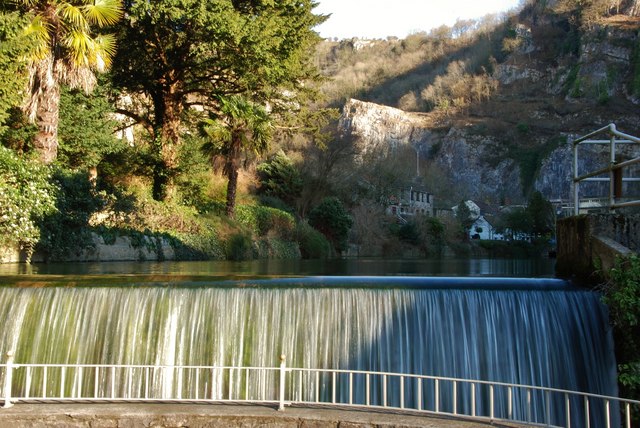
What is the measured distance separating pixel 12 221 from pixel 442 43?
156746 millimetres

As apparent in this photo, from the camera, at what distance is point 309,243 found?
107 feet

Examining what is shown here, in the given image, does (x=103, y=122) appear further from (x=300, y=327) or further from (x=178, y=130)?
(x=300, y=327)

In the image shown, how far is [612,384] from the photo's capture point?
27.6 feet

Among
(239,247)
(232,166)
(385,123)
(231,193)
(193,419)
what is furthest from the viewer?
(385,123)

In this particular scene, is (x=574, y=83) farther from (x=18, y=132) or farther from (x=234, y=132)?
(x=18, y=132)

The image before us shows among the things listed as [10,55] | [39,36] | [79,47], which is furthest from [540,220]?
[10,55]

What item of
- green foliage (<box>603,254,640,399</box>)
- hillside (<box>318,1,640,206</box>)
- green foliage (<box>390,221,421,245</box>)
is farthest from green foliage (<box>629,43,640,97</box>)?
green foliage (<box>603,254,640,399</box>)

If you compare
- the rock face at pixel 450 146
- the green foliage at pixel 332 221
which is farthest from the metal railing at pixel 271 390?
the rock face at pixel 450 146

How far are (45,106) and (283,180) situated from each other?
24.4 meters

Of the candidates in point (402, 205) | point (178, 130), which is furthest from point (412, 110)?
point (178, 130)

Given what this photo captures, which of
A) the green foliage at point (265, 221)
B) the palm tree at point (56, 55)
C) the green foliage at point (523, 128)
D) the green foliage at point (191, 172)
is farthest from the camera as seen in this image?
the green foliage at point (523, 128)

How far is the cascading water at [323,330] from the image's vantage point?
8.42m

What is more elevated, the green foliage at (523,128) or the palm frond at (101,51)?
the green foliage at (523,128)

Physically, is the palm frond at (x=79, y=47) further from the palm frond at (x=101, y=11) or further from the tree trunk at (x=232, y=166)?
the tree trunk at (x=232, y=166)
